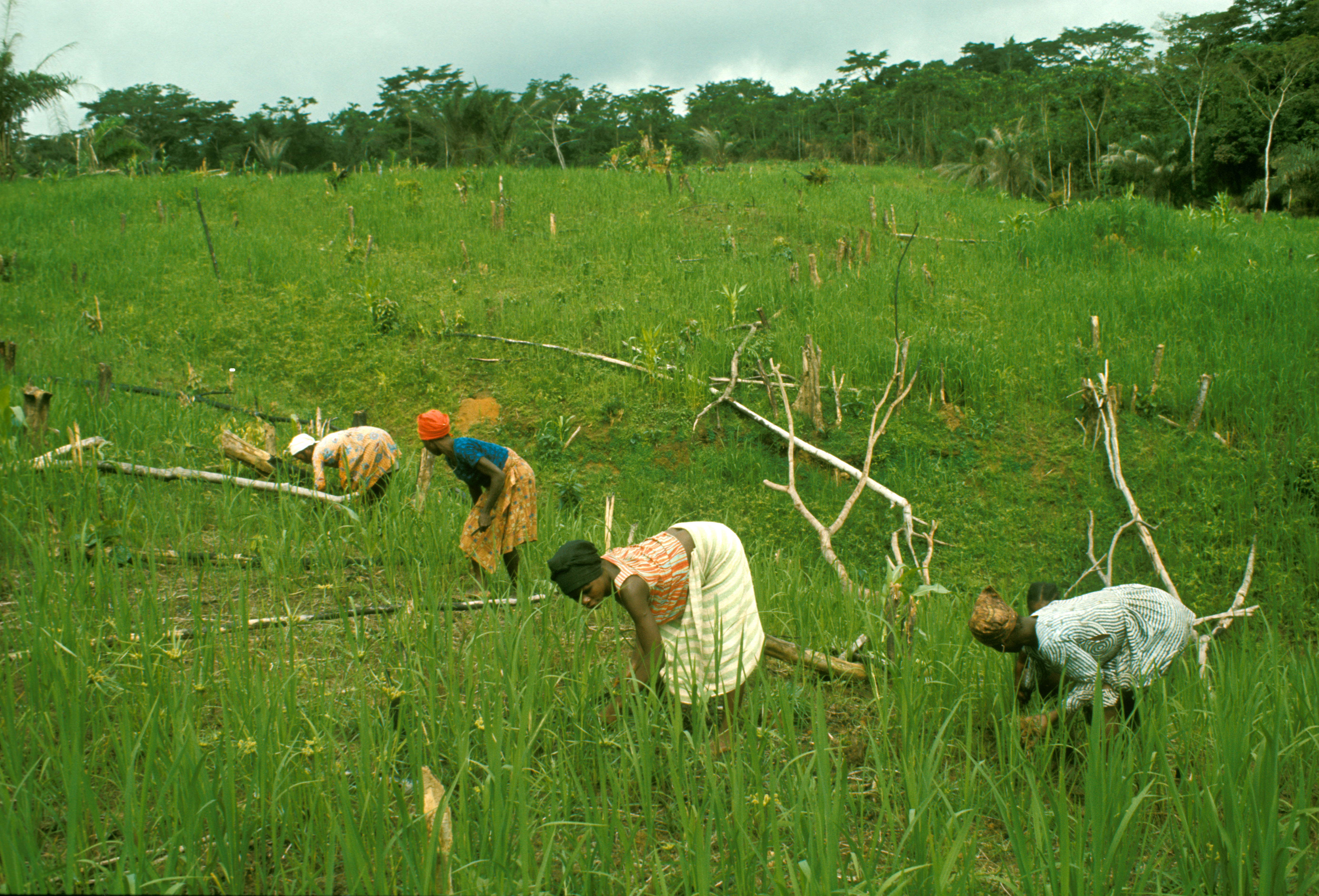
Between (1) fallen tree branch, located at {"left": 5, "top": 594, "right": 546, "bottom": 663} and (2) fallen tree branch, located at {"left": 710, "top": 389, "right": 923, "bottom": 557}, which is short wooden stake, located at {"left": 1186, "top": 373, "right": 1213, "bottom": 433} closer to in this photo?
(2) fallen tree branch, located at {"left": 710, "top": 389, "right": 923, "bottom": 557}

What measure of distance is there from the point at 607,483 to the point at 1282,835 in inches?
219

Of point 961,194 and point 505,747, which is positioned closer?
point 505,747

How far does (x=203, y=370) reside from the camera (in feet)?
28.2

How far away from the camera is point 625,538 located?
194 inches

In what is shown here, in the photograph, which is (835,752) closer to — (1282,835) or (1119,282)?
(1282,835)

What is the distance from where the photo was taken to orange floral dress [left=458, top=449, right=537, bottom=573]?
13.6 feet

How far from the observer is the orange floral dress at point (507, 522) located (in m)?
4.14

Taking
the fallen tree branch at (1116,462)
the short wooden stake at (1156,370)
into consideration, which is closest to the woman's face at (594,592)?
the fallen tree branch at (1116,462)

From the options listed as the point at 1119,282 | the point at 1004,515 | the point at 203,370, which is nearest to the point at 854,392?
the point at 1004,515

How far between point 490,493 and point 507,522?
7.3 inches

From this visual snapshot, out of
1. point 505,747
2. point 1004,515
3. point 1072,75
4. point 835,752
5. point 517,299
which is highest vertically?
point 1072,75

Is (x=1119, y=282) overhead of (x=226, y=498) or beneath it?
overhead

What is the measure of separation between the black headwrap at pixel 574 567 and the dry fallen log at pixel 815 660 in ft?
2.51

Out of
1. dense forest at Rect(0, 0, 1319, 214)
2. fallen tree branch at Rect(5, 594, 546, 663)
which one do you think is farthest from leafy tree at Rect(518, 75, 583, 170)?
fallen tree branch at Rect(5, 594, 546, 663)
